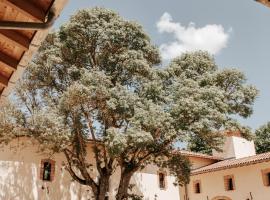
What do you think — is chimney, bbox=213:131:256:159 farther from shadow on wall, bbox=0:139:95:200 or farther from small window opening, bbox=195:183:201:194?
shadow on wall, bbox=0:139:95:200

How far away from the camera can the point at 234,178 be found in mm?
Result: 25812

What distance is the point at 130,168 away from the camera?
19.8 meters

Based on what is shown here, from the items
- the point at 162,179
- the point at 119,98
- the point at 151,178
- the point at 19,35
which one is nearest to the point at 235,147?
the point at 162,179

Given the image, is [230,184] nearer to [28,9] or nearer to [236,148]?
[236,148]

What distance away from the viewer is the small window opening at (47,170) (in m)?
21.6

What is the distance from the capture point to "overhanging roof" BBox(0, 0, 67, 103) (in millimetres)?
2779

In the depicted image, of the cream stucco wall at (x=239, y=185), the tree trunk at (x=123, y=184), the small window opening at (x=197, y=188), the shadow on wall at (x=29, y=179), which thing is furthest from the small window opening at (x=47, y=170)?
the small window opening at (x=197, y=188)

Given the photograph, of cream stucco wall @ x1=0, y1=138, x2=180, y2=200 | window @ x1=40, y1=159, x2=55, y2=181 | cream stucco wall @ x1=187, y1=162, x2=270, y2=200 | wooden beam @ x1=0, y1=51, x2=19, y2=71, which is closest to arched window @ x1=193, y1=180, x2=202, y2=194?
cream stucco wall @ x1=187, y1=162, x2=270, y2=200

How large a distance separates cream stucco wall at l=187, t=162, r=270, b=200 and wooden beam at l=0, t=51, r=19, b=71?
923 inches

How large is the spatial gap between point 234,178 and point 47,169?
1413 cm

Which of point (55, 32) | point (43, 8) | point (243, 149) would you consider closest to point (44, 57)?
point (55, 32)

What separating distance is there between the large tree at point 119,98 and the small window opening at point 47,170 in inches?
92.7

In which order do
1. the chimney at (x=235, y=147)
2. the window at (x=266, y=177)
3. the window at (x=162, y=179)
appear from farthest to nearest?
the chimney at (x=235, y=147), the window at (x=162, y=179), the window at (x=266, y=177)

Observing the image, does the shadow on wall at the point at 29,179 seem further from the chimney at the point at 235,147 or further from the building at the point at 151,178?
the chimney at the point at 235,147
